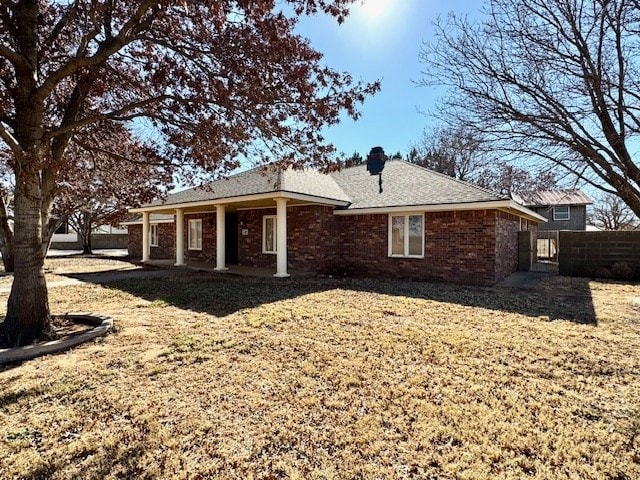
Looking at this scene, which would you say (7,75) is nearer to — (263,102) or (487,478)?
(263,102)

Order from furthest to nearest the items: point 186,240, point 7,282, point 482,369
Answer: point 186,240, point 7,282, point 482,369

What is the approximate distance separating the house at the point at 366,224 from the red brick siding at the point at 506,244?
0.11 feet

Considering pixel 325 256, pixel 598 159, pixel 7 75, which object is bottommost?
pixel 325 256

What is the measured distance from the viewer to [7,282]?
11.9 metres

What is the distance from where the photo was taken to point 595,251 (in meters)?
13.4

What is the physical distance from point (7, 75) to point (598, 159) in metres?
11.4

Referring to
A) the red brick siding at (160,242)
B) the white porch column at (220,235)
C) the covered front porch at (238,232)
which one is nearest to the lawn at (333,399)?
the covered front porch at (238,232)

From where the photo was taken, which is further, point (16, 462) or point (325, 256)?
point (325, 256)

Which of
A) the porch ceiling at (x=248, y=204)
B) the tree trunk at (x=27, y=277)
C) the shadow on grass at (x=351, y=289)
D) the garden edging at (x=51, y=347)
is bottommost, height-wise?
the garden edging at (x=51, y=347)

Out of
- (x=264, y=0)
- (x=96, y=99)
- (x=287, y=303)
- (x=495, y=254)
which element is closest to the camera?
(x=264, y=0)

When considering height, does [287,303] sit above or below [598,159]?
below

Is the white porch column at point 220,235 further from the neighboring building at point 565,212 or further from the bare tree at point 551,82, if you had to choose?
the neighboring building at point 565,212

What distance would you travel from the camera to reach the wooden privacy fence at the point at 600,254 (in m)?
12.7

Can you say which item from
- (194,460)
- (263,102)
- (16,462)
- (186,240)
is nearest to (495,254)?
(263,102)
